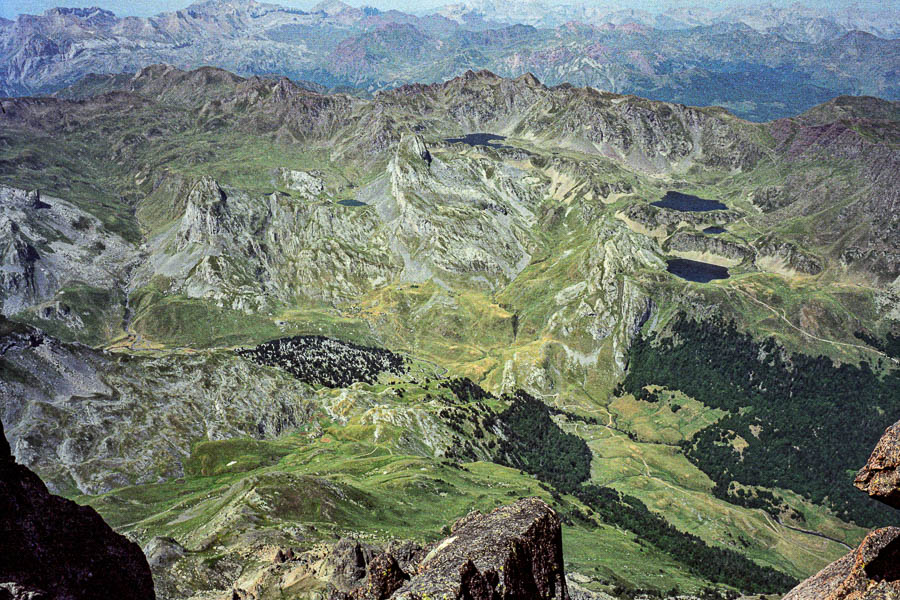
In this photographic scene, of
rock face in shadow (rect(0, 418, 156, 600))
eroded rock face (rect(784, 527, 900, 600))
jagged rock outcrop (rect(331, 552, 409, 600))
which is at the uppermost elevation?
eroded rock face (rect(784, 527, 900, 600))

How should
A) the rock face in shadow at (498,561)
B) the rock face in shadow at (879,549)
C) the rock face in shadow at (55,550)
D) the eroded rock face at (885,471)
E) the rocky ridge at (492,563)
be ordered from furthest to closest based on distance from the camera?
the rock face in shadow at (55,550)
the rocky ridge at (492,563)
the rock face in shadow at (498,561)
the eroded rock face at (885,471)
the rock face in shadow at (879,549)

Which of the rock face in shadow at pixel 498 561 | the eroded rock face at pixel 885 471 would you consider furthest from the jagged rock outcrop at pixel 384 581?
the eroded rock face at pixel 885 471

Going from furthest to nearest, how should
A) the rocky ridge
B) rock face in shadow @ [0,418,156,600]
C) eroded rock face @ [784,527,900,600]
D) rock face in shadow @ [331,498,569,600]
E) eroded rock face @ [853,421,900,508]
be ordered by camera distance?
1. rock face in shadow @ [0,418,156,600]
2. the rocky ridge
3. rock face in shadow @ [331,498,569,600]
4. eroded rock face @ [853,421,900,508]
5. eroded rock face @ [784,527,900,600]

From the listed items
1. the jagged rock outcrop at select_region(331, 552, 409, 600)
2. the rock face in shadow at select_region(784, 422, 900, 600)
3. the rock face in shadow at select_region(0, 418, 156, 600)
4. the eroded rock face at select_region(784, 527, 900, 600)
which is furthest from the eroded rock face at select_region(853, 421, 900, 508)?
the rock face in shadow at select_region(0, 418, 156, 600)

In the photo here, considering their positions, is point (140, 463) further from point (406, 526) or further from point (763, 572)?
point (763, 572)

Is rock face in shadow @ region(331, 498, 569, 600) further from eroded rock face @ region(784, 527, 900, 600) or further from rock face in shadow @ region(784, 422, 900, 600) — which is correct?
rock face in shadow @ region(784, 422, 900, 600)

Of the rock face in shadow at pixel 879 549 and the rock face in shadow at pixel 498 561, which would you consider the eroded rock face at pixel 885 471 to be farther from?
the rock face in shadow at pixel 498 561
